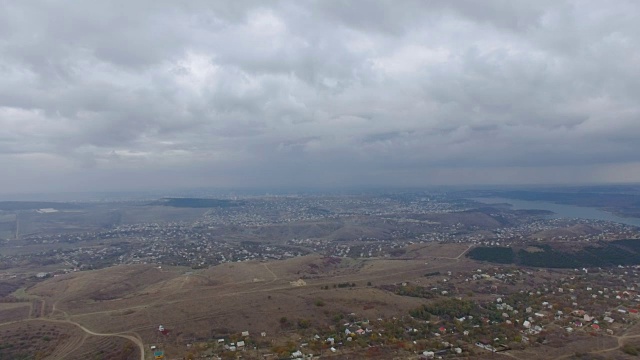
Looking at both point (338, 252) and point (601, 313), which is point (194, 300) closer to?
point (601, 313)

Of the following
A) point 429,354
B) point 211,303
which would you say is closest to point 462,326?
point 429,354

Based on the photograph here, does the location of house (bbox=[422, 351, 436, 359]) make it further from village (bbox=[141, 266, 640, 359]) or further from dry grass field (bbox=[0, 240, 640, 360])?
dry grass field (bbox=[0, 240, 640, 360])

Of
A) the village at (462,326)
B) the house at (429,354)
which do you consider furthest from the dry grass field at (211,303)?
the house at (429,354)

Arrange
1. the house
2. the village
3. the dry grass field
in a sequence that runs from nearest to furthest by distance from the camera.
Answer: the house → the village → the dry grass field

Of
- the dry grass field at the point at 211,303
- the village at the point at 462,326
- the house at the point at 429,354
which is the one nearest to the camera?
the house at the point at 429,354

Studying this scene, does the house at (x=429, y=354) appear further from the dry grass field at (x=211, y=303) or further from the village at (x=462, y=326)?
the dry grass field at (x=211, y=303)

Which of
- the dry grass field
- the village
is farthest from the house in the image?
the dry grass field

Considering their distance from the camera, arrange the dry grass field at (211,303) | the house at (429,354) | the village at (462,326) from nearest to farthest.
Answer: the house at (429,354)
the village at (462,326)
the dry grass field at (211,303)

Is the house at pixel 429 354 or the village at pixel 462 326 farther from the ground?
the house at pixel 429 354

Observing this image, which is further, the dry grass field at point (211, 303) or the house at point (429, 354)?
the dry grass field at point (211, 303)

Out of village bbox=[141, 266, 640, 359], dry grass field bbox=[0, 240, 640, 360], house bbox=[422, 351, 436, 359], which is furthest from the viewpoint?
dry grass field bbox=[0, 240, 640, 360]

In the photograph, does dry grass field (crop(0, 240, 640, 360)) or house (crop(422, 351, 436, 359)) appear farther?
dry grass field (crop(0, 240, 640, 360))
